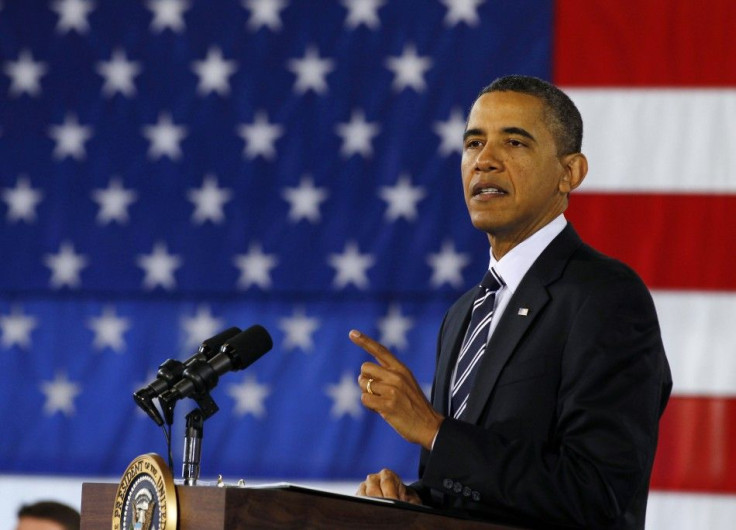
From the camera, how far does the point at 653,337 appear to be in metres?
1.82

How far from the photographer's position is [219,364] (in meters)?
1.74

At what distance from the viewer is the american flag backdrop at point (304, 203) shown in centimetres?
352

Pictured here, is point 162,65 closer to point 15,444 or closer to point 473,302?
point 15,444

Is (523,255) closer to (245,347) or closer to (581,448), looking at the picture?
(581,448)

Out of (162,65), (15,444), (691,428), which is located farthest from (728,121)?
(15,444)

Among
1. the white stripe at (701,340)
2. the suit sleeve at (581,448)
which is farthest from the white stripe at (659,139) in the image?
the suit sleeve at (581,448)

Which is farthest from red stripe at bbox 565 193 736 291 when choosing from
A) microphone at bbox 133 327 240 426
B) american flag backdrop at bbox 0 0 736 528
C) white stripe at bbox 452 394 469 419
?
microphone at bbox 133 327 240 426

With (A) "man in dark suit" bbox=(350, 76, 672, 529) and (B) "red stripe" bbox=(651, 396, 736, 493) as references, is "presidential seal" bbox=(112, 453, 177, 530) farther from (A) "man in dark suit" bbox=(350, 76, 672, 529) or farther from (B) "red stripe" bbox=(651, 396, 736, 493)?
(B) "red stripe" bbox=(651, 396, 736, 493)

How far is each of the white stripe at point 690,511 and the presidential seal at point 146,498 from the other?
7.02 ft

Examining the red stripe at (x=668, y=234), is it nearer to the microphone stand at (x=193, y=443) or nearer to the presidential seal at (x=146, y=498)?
the microphone stand at (x=193, y=443)

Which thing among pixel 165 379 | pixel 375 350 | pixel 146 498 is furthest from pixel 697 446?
pixel 146 498

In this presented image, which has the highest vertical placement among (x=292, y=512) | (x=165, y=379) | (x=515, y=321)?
(x=515, y=321)

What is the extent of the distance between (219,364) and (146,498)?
0.83 ft

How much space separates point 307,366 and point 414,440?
202 cm
